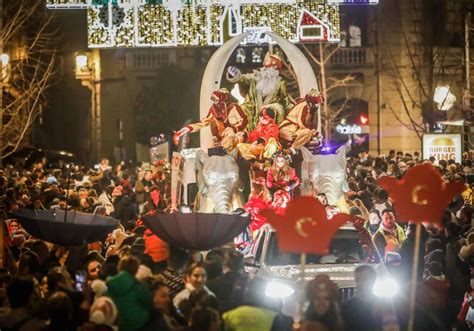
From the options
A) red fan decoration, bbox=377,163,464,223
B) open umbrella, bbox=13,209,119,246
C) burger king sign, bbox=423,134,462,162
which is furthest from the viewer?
burger king sign, bbox=423,134,462,162

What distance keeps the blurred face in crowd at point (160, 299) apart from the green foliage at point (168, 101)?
117ft

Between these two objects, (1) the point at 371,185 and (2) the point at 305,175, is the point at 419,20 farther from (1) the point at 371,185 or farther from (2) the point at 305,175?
(2) the point at 305,175

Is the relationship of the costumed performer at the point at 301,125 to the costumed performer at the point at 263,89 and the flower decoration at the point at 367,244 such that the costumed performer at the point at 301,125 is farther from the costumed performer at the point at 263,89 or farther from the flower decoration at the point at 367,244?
the flower decoration at the point at 367,244

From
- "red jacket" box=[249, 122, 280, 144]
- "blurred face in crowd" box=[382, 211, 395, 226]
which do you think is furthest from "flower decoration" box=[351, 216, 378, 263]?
"red jacket" box=[249, 122, 280, 144]

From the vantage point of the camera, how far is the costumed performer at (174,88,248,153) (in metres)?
20.0

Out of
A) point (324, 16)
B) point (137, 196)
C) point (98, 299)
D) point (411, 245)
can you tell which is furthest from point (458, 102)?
point (98, 299)

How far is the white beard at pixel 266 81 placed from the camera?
20734 mm

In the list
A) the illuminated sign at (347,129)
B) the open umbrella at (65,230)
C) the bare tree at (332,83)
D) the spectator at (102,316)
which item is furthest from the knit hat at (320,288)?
the illuminated sign at (347,129)

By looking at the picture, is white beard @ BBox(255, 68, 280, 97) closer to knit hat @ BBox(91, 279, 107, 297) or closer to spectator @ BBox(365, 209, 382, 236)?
spectator @ BBox(365, 209, 382, 236)

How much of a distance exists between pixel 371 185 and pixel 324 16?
7.35 metres

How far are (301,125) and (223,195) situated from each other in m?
2.10

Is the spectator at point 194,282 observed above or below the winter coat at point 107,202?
below

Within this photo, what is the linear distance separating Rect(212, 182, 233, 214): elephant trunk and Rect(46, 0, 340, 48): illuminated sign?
9.48m

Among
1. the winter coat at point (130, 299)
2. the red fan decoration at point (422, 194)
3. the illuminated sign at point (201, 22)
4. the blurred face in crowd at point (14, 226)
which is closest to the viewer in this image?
the winter coat at point (130, 299)
